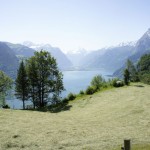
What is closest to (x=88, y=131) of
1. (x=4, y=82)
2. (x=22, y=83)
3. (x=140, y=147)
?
(x=140, y=147)

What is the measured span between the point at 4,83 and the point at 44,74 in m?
19.5

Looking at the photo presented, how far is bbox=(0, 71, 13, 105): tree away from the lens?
3285 inches

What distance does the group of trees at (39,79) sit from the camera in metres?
69.1

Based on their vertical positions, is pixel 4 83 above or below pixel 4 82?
below

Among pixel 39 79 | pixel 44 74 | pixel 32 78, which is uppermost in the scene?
pixel 44 74

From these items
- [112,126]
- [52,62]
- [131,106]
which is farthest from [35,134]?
[52,62]

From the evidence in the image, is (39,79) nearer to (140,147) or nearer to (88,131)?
(88,131)

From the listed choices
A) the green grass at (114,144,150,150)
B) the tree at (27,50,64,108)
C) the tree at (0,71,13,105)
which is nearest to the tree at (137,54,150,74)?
the tree at (0,71,13,105)

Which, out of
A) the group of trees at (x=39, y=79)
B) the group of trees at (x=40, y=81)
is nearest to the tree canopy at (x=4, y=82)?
the group of trees at (x=40, y=81)

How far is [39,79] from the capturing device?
69312 mm

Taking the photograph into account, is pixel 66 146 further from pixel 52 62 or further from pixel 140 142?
pixel 52 62

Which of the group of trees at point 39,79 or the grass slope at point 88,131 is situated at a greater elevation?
the group of trees at point 39,79

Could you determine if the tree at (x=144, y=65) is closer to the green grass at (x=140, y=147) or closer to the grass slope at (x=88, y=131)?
the grass slope at (x=88, y=131)

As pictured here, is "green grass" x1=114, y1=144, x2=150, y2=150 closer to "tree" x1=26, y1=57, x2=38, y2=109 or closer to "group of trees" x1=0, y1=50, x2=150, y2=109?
"group of trees" x1=0, y1=50, x2=150, y2=109
